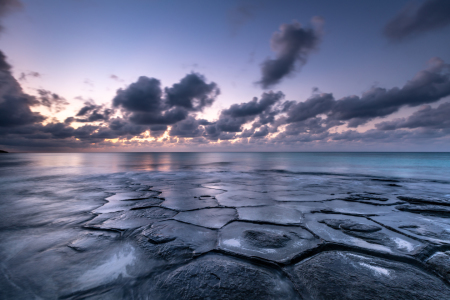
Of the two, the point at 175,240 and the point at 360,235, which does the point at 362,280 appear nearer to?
the point at 360,235

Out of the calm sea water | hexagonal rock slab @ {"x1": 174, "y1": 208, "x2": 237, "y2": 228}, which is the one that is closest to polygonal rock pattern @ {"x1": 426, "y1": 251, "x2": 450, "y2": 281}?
hexagonal rock slab @ {"x1": 174, "y1": 208, "x2": 237, "y2": 228}

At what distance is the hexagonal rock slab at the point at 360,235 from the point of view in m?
1.76

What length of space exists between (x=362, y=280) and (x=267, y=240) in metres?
0.80

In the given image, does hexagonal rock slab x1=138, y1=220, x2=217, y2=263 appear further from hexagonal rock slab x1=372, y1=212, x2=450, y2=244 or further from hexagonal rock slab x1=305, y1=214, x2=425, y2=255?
hexagonal rock slab x1=372, y1=212, x2=450, y2=244

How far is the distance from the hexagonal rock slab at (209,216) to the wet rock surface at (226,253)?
0.01 metres

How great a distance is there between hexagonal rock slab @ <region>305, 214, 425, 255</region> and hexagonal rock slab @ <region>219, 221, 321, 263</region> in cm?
25

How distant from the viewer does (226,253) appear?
168 cm

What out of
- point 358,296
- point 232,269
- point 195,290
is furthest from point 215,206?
point 358,296

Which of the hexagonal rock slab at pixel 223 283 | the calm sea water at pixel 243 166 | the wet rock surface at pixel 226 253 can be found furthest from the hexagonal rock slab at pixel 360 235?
the calm sea water at pixel 243 166

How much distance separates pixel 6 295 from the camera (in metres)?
1.22

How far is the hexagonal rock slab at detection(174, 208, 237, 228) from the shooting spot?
96.8 inches

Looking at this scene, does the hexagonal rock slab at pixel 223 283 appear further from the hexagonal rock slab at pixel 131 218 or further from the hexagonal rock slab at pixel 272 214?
the hexagonal rock slab at pixel 131 218

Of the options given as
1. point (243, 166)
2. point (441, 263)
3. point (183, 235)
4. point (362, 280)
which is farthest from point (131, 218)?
point (243, 166)

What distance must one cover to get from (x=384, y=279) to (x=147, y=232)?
219 centimetres
